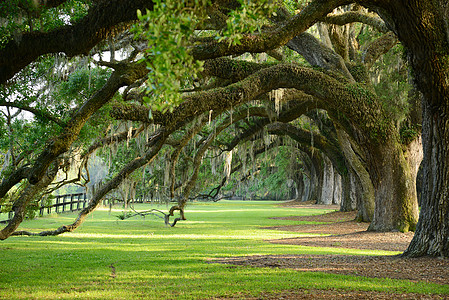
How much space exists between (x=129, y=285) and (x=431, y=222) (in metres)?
5.53

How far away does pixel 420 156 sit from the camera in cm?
1408

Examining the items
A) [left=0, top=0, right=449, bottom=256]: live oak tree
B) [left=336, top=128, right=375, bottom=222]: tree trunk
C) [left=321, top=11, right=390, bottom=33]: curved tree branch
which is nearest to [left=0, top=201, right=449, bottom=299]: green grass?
[left=0, top=0, right=449, bottom=256]: live oak tree

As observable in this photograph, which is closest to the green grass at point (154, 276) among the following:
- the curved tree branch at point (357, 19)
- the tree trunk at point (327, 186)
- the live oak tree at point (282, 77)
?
the live oak tree at point (282, 77)

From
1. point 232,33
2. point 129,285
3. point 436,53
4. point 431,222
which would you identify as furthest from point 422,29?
point 129,285

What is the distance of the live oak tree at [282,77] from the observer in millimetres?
5898

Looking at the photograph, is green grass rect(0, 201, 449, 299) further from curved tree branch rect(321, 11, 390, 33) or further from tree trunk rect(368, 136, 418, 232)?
curved tree branch rect(321, 11, 390, 33)

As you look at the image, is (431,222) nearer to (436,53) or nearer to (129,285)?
(436,53)

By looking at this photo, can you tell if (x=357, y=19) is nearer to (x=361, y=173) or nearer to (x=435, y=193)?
(x=361, y=173)

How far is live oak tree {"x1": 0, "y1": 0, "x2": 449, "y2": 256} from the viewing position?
5.90 meters

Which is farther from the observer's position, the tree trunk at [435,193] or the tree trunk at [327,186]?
the tree trunk at [327,186]

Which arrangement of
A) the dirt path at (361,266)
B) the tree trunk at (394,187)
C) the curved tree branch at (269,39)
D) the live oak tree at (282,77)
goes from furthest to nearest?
the tree trunk at (394,187) < the curved tree branch at (269,39) < the live oak tree at (282,77) < the dirt path at (361,266)

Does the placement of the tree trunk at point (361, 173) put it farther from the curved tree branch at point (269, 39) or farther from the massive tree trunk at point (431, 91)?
the curved tree branch at point (269, 39)

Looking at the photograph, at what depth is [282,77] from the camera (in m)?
11.3

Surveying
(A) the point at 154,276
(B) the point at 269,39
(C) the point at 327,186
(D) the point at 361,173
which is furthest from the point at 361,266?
(C) the point at 327,186
